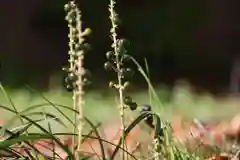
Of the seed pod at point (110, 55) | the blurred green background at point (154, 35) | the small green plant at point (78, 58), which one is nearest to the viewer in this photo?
the small green plant at point (78, 58)

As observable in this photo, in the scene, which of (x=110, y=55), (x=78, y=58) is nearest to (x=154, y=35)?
(x=110, y=55)

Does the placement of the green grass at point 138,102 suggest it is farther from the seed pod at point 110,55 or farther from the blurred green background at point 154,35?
the seed pod at point 110,55

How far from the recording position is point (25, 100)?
5.06 m

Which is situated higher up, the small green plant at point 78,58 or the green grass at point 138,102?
the green grass at point 138,102

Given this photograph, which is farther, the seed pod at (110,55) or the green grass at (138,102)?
the green grass at (138,102)

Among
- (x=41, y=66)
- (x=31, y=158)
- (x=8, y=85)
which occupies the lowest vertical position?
(x=31, y=158)

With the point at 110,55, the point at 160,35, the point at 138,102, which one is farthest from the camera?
the point at 160,35

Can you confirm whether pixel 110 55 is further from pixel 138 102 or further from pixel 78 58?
pixel 138 102

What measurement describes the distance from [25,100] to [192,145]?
310 cm

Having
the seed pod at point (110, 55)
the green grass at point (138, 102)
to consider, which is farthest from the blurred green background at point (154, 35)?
the seed pod at point (110, 55)

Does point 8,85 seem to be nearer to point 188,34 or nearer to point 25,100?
point 25,100

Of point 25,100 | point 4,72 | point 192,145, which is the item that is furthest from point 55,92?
point 192,145

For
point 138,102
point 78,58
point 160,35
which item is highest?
point 160,35

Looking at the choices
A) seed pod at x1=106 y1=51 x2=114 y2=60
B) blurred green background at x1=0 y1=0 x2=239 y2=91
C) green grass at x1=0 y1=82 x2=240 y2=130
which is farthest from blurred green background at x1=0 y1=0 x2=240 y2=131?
seed pod at x1=106 y1=51 x2=114 y2=60
